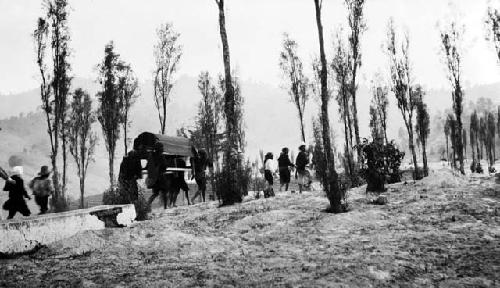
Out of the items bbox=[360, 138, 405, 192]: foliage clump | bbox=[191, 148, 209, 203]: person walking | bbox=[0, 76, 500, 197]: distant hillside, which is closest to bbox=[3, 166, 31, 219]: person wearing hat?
bbox=[191, 148, 209, 203]: person walking

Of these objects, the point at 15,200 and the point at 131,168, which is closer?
the point at 15,200

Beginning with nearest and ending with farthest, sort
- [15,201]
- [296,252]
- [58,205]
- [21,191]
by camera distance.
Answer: [296,252] → [15,201] → [21,191] → [58,205]

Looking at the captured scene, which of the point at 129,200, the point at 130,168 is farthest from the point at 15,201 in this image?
the point at 130,168

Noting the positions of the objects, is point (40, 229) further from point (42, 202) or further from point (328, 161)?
point (42, 202)

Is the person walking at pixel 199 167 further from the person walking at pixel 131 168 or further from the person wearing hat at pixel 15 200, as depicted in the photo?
the person wearing hat at pixel 15 200

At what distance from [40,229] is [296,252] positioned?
3.19m

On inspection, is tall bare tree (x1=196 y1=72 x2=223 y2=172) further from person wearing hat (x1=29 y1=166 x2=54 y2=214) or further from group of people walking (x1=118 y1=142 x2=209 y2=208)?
person wearing hat (x1=29 y1=166 x2=54 y2=214)

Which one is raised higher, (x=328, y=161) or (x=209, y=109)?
(x=209, y=109)

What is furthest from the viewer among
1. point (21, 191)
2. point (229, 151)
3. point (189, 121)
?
point (189, 121)

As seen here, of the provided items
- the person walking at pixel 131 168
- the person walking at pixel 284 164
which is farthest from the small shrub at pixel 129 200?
the person walking at pixel 284 164

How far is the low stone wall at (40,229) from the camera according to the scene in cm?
424

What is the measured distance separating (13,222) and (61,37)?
49.9ft

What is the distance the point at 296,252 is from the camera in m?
3.85

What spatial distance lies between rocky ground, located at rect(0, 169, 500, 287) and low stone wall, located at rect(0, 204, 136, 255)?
0.59 ft
